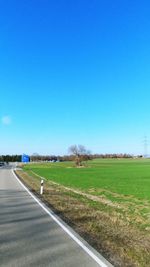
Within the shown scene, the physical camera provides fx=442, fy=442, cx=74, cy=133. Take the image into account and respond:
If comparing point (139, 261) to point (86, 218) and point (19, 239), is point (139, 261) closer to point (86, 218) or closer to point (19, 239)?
point (19, 239)

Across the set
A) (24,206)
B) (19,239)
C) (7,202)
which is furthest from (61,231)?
(7,202)

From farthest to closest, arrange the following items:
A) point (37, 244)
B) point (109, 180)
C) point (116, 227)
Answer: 1. point (109, 180)
2. point (116, 227)
3. point (37, 244)

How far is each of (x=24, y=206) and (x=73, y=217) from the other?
3.52 m

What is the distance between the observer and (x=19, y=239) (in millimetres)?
10203

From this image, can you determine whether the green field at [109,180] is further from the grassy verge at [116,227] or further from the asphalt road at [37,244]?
the asphalt road at [37,244]

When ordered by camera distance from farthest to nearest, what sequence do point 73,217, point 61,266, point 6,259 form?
point 73,217, point 6,259, point 61,266

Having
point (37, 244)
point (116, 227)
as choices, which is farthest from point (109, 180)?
point (37, 244)

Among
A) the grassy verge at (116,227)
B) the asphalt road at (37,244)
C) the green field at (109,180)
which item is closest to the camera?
the asphalt road at (37,244)

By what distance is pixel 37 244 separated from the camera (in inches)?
378

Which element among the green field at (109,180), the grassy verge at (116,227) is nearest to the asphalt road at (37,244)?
the grassy verge at (116,227)

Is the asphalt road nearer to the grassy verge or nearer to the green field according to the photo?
the grassy verge

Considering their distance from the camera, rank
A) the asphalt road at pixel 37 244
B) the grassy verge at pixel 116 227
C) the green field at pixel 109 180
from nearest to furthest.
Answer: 1. the asphalt road at pixel 37 244
2. the grassy verge at pixel 116 227
3. the green field at pixel 109 180

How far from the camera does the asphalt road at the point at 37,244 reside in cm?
791

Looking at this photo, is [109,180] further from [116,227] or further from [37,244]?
[37,244]
